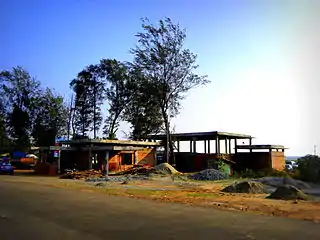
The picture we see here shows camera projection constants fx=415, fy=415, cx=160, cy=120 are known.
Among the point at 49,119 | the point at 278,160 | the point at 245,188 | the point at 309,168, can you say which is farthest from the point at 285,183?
the point at 49,119

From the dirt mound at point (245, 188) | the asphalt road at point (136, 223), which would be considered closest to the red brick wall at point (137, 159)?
the dirt mound at point (245, 188)

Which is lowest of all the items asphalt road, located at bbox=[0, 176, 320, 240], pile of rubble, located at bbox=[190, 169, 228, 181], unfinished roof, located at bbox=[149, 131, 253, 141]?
asphalt road, located at bbox=[0, 176, 320, 240]

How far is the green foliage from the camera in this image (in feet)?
109

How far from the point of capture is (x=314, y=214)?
13.7m

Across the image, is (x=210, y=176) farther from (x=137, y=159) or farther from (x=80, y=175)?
(x=137, y=159)

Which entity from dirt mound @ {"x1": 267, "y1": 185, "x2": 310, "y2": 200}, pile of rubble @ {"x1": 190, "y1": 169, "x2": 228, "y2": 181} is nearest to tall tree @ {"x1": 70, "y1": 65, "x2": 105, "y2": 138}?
pile of rubble @ {"x1": 190, "y1": 169, "x2": 228, "y2": 181}

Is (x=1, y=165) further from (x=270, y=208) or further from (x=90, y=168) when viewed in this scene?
(x=270, y=208)

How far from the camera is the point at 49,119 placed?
67.2 metres

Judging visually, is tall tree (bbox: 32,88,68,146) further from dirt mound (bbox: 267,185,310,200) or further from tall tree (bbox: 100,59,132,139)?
dirt mound (bbox: 267,185,310,200)

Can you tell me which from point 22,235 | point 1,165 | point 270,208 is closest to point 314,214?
point 270,208

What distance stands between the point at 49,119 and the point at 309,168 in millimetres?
45157

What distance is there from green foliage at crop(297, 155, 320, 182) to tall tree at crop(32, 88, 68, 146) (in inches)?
1642

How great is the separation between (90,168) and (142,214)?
104 feet

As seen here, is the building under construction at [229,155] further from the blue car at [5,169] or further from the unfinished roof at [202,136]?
the blue car at [5,169]
